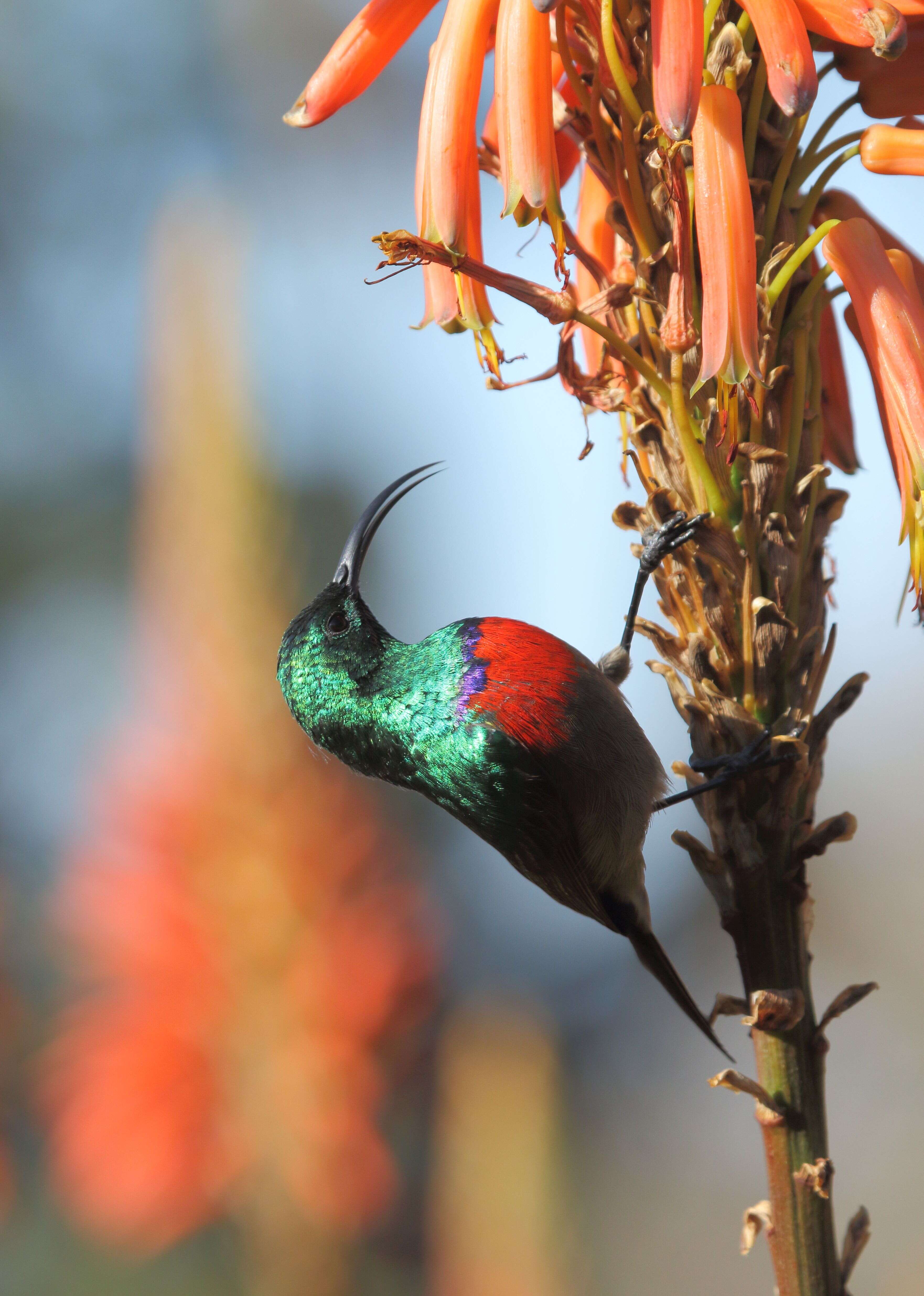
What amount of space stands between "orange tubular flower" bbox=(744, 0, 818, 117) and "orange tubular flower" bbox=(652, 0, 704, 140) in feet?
0.30

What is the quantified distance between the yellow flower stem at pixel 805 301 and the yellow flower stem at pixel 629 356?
204mm

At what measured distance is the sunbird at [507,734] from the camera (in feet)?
7.79

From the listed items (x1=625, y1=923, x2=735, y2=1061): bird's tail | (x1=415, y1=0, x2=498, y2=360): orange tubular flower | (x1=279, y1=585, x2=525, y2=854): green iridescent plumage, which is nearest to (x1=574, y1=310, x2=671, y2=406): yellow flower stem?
(x1=415, y1=0, x2=498, y2=360): orange tubular flower

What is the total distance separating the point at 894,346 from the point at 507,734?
117 centimetres

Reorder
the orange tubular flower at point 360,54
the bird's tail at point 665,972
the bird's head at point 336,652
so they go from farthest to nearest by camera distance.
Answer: the bird's head at point 336,652, the bird's tail at point 665,972, the orange tubular flower at point 360,54

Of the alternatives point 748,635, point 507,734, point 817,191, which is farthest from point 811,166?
point 507,734

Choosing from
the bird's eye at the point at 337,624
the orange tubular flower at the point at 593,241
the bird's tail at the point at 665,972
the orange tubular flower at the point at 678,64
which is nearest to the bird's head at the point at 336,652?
the bird's eye at the point at 337,624

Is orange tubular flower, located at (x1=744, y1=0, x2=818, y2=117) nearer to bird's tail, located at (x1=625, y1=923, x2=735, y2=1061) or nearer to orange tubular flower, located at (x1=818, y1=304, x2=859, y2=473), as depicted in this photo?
orange tubular flower, located at (x1=818, y1=304, x2=859, y2=473)

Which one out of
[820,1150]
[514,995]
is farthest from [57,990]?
[820,1150]

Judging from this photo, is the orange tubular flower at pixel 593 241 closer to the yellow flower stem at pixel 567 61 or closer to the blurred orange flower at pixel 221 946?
the yellow flower stem at pixel 567 61

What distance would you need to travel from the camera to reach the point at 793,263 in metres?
1.58

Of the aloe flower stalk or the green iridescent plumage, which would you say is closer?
the aloe flower stalk

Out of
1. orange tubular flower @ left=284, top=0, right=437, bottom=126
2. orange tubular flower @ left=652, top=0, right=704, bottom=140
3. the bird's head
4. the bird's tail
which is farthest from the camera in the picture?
the bird's head

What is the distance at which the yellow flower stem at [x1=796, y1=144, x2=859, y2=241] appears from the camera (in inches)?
66.3
